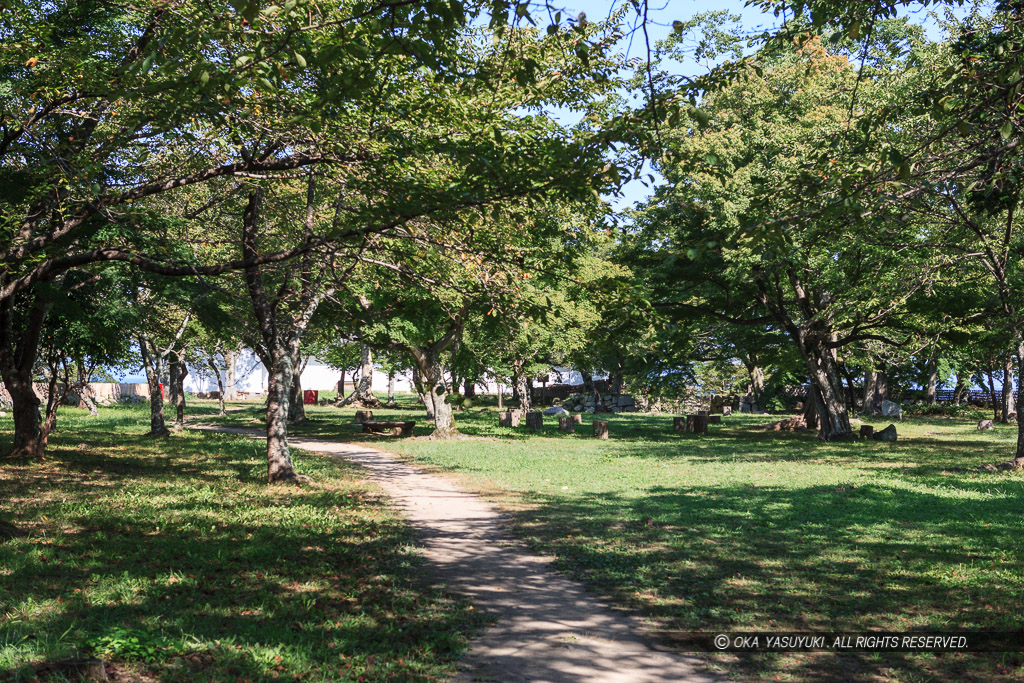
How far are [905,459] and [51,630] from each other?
21379 mm

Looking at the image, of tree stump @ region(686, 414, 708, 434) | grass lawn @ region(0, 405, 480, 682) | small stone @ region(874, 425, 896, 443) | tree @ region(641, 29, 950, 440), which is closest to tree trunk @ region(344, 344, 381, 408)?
tree stump @ region(686, 414, 708, 434)

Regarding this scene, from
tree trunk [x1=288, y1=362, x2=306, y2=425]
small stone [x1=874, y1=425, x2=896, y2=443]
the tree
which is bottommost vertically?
small stone [x1=874, y1=425, x2=896, y2=443]

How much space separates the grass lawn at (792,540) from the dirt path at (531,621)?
1.32 ft

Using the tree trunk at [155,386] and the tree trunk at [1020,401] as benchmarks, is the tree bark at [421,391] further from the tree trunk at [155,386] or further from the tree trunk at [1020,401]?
the tree trunk at [1020,401]

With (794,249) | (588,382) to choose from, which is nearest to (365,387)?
(588,382)

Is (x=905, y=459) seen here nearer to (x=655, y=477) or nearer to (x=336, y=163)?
(x=655, y=477)

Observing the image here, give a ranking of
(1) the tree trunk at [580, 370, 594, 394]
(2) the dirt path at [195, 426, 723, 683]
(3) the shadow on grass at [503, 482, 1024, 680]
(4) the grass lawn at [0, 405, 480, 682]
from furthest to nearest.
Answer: (1) the tree trunk at [580, 370, 594, 394] → (3) the shadow on grass at [503, 482, 1024, 680] → (2) the dirt path at [195, 426, 723, 683] → (4) the grass lawn at [0, 405, 480, 682]

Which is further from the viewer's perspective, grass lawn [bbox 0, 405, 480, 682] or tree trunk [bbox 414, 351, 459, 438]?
tree trunk [bbox 414, 351, 459, 438]

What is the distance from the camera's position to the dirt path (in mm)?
5219

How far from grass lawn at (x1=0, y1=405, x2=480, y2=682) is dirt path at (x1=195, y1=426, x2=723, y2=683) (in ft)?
1.07

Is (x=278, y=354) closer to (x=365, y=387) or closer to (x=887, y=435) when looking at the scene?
(x=887, y=435)

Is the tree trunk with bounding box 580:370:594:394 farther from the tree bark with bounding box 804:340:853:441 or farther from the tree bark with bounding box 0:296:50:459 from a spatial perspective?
the tree bark with bounding box 0:296:50:459

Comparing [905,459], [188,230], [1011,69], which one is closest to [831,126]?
[905,459]

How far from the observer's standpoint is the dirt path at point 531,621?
522 centimetres
